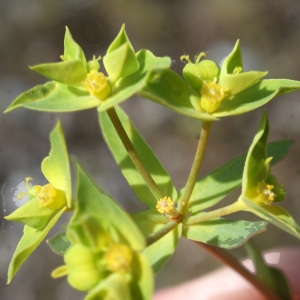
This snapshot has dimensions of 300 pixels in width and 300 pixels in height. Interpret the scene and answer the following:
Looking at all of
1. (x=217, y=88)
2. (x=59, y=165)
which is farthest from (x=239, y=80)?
(x=59, y=165)

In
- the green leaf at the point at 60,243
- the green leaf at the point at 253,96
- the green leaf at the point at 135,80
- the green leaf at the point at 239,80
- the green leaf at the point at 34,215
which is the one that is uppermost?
the green leaf at the point at 135,80

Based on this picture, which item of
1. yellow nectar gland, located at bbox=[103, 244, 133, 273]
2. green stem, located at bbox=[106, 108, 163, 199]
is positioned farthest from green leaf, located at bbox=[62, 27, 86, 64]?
yellow nectar gland, located at bbox=[103, 244, 133, 273]

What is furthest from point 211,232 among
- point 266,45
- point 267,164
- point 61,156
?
point 266,45

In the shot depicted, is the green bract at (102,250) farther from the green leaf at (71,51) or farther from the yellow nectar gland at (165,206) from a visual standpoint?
the green leaf at (71,51)

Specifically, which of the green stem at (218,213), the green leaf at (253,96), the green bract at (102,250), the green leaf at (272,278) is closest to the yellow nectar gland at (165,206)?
the green stem at (218,213)

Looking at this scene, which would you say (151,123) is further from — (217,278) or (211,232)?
(211,232)
